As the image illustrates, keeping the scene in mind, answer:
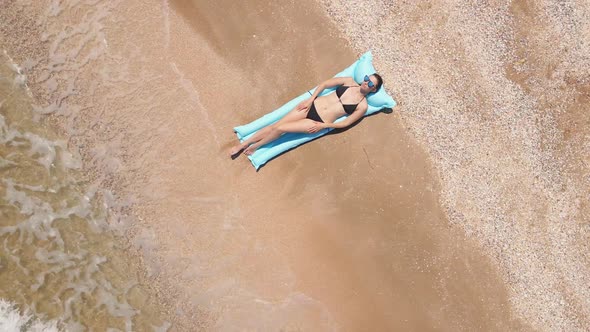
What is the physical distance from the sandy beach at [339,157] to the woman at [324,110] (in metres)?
0.33

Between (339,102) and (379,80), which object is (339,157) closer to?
(339,102)

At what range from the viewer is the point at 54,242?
5.64 metres

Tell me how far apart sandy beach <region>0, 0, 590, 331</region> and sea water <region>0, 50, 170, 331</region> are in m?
0.19

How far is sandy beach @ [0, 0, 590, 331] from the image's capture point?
18.6 feet

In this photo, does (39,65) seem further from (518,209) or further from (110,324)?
(518,209)

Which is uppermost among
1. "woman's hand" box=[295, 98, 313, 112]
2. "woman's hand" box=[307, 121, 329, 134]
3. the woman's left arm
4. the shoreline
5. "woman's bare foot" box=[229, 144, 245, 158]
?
"woman's hand" box=[295, 98, 313, 112]

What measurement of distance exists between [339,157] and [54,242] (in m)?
3.59

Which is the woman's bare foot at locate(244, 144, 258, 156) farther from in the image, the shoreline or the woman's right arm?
the shoreline

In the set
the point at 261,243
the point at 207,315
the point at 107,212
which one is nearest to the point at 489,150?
the point at 261,243

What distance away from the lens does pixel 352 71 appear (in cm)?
575

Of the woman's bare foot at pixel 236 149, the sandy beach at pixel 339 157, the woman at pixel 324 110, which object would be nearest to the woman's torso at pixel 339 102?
the woman at pixel 324 110

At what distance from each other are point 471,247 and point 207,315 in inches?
131

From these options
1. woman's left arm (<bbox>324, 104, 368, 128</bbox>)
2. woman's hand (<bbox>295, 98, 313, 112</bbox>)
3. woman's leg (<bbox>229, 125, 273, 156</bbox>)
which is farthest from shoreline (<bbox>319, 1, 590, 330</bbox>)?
woman's leg (<bbox>229, 125, 273, 156</bbox>)

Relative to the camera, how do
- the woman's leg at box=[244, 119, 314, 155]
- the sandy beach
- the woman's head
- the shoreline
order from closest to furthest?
1. the woman's head
2. the woman's leg at box=[244, 119, 314, 155]
3. the sandy beach
4. the shoreline
